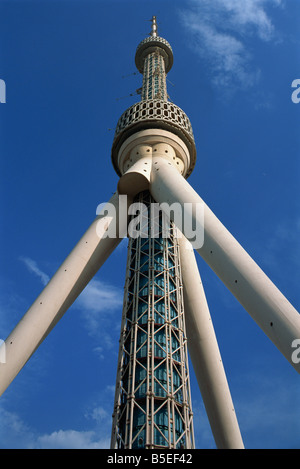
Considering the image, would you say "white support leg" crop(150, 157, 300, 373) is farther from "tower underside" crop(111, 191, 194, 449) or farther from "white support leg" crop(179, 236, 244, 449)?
"white support leg" crop(179, 236, 244, 449)

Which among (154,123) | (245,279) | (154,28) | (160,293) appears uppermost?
(154,28)

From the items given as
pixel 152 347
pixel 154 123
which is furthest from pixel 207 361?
pixel 154 123

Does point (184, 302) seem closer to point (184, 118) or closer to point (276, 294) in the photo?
point (276, 294)

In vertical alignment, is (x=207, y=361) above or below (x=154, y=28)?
below

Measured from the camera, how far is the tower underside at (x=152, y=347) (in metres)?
13.2

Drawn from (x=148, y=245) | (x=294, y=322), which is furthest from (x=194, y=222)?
(x=294, y=322)

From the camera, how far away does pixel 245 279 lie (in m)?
12.7

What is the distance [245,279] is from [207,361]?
590 centimetres

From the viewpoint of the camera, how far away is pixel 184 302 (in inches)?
746

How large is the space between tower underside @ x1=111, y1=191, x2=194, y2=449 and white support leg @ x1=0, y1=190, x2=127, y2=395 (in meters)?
1.45

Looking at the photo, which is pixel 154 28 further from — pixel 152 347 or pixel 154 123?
pixel 152 347
